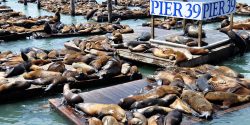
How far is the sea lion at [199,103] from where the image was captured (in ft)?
26.5

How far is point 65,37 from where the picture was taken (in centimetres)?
2000

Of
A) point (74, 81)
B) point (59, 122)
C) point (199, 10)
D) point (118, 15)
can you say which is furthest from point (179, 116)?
point (118, 15)

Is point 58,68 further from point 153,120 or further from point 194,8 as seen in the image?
point 194,8

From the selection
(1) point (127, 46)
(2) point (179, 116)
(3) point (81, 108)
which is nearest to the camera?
(2) point (179, 116)

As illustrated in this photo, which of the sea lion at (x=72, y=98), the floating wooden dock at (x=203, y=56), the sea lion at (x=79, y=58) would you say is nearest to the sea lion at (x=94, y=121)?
the sea lion at (x=72, y=98)

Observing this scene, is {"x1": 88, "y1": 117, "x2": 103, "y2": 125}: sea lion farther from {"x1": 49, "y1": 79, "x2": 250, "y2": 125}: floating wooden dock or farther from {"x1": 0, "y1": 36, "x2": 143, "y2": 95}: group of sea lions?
{"x1": 0, "y1": 36, "x2": 143, "y2": 95}: group of sea lions

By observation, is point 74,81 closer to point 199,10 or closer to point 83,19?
point 199,10

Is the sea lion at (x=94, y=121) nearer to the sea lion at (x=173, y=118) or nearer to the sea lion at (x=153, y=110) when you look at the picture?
the sea lion at (x=153, y=110)

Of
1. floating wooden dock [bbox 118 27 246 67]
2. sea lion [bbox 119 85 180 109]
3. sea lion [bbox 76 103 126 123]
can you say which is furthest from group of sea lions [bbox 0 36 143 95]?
sea lion [bbox 119 85 180 109]

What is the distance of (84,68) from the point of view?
1155 centimetres

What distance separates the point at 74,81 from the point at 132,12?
1833 cm

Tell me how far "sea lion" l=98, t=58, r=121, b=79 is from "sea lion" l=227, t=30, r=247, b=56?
559cm

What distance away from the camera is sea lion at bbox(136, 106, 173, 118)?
797 cm

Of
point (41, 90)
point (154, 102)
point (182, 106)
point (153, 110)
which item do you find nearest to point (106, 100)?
point (154, 102)
